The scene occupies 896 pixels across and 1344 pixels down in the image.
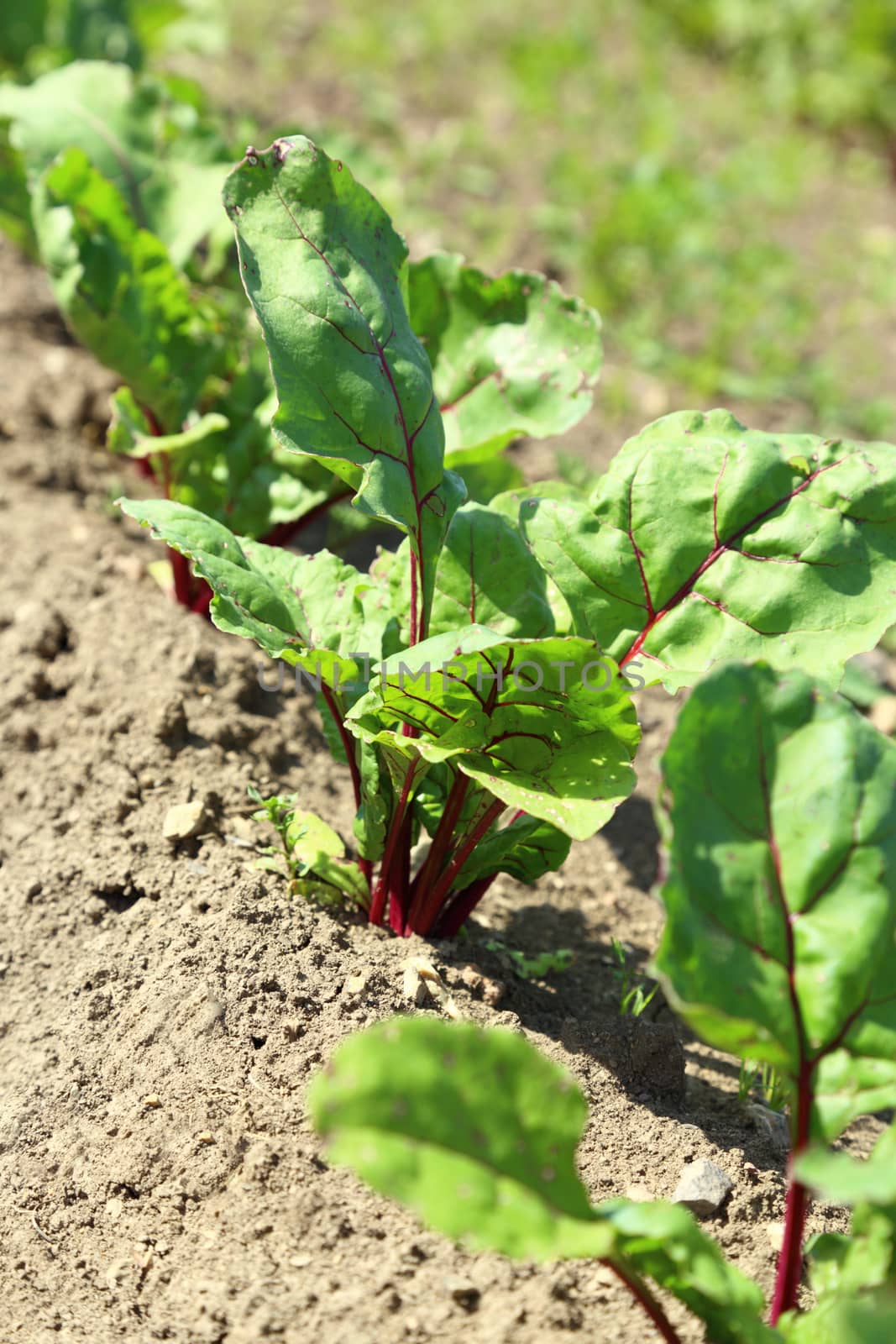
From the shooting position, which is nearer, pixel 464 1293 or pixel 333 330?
pixel 464 1293

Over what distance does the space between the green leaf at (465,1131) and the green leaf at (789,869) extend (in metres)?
0.24

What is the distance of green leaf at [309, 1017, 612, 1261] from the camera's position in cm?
109

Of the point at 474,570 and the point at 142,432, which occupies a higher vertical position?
the point at 474,570

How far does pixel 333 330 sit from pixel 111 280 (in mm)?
1064

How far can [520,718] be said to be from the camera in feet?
5.43

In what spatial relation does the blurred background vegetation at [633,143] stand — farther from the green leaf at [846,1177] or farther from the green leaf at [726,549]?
the green leaf at [846,1177]

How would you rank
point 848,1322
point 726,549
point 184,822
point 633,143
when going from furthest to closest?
point 633,143, point 184,822, point 726,549, point 848,1322

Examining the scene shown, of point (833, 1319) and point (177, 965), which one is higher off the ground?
point (833, 1319)

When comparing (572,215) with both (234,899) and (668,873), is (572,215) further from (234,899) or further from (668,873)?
(668,873)

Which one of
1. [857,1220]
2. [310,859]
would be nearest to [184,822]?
[310,859]

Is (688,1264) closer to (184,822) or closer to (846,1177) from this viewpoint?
(846,1177)

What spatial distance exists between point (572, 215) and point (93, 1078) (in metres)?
3.72

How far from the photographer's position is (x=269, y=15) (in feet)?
17.6

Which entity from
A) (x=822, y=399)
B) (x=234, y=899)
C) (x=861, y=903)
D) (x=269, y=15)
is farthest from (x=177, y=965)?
(x=269, y=15)
